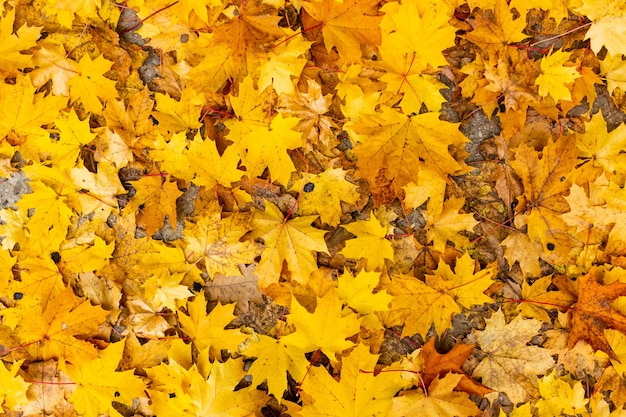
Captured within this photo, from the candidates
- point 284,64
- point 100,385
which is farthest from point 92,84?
point 100,385

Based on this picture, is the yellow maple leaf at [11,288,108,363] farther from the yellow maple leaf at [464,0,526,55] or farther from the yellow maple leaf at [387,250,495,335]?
the yellow maple leaf at [464,0,526,55]

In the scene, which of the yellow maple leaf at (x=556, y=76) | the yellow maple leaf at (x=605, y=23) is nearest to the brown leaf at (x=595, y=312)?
the yellow maple leaf at (x=556, y=76)

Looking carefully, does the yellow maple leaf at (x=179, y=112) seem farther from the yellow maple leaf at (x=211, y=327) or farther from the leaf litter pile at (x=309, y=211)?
the yellow maple leaf at (x=211, y=327)

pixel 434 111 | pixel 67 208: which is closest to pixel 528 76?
pixel 434 111

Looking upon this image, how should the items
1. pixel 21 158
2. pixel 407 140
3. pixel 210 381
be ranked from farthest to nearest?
pixel 21 158, pixel 210 381, pixel 407 140

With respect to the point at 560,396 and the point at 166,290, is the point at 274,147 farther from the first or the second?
the point at 560,396

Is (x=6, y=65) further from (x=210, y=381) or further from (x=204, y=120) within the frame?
(x=210, y=381)

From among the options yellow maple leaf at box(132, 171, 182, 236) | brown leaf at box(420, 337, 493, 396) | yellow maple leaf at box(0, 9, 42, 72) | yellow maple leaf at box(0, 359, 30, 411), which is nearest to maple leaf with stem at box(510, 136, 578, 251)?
brown leaf at box(420, 337, 493, 396)
